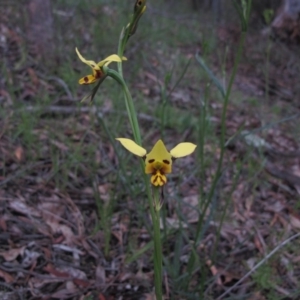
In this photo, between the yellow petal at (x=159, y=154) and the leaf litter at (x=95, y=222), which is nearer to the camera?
the yellow petal at (x=159, y=154)

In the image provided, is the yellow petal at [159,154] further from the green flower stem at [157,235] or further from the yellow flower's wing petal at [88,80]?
the yellow flower's wing petal at [88,80]

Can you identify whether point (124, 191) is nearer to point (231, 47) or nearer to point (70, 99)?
point (70, 99)

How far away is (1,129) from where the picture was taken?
7.60 ft

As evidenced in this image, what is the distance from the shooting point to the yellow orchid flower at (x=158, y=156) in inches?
38.2

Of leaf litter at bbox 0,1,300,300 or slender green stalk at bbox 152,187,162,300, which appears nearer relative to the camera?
slender green stalk at bbox 152,187,162,300

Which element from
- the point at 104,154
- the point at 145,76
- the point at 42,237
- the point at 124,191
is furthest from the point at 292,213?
the point at 145,76

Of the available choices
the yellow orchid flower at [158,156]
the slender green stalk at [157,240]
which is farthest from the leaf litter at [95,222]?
the yellow orchid flower at [158,156]

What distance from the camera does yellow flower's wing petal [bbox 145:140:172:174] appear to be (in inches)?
38.1

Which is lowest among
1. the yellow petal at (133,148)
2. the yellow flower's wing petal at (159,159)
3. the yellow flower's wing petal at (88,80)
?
the yellow flower's wing petal at (159,159)

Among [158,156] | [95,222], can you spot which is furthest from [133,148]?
[95,222]

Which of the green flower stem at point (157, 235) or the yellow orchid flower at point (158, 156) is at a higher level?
the yellow orchid flower at point (158, 156)

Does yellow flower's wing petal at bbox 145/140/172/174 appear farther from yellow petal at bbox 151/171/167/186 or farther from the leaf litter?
the leaf litter

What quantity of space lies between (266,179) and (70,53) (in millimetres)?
1888

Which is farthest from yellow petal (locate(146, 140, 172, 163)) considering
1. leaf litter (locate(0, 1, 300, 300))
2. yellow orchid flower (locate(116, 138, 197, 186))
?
leaf litter (locate(0, 1, 300, 300))
